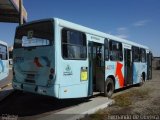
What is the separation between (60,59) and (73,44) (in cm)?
98

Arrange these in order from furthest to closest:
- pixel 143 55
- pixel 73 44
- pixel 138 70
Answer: pixel 143 55 → pixel 138 70 → pixel 73 44

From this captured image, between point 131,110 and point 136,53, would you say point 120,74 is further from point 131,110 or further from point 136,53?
point 131,110

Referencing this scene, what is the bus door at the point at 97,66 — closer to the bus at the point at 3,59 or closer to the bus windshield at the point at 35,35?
the bus windshield at the point at 35,35

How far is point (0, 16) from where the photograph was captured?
30.3 meters

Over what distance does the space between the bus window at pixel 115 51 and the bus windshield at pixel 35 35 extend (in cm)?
428

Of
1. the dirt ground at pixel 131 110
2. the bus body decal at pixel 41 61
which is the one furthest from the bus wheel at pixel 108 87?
the bus body decal at pixel 41 61

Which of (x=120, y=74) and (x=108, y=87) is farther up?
(x=120, y=74)

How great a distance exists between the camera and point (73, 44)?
10.1 meters

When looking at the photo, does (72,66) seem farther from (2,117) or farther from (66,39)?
(2,117)

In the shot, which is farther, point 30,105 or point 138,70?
point 138,70

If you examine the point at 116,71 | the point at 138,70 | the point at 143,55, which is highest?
the point at 143,55

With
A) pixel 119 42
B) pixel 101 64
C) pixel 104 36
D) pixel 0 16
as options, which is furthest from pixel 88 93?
pixel 0 16

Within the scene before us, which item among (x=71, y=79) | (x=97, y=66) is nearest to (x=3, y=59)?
(x=97, y=66)

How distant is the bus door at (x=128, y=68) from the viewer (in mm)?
15305
